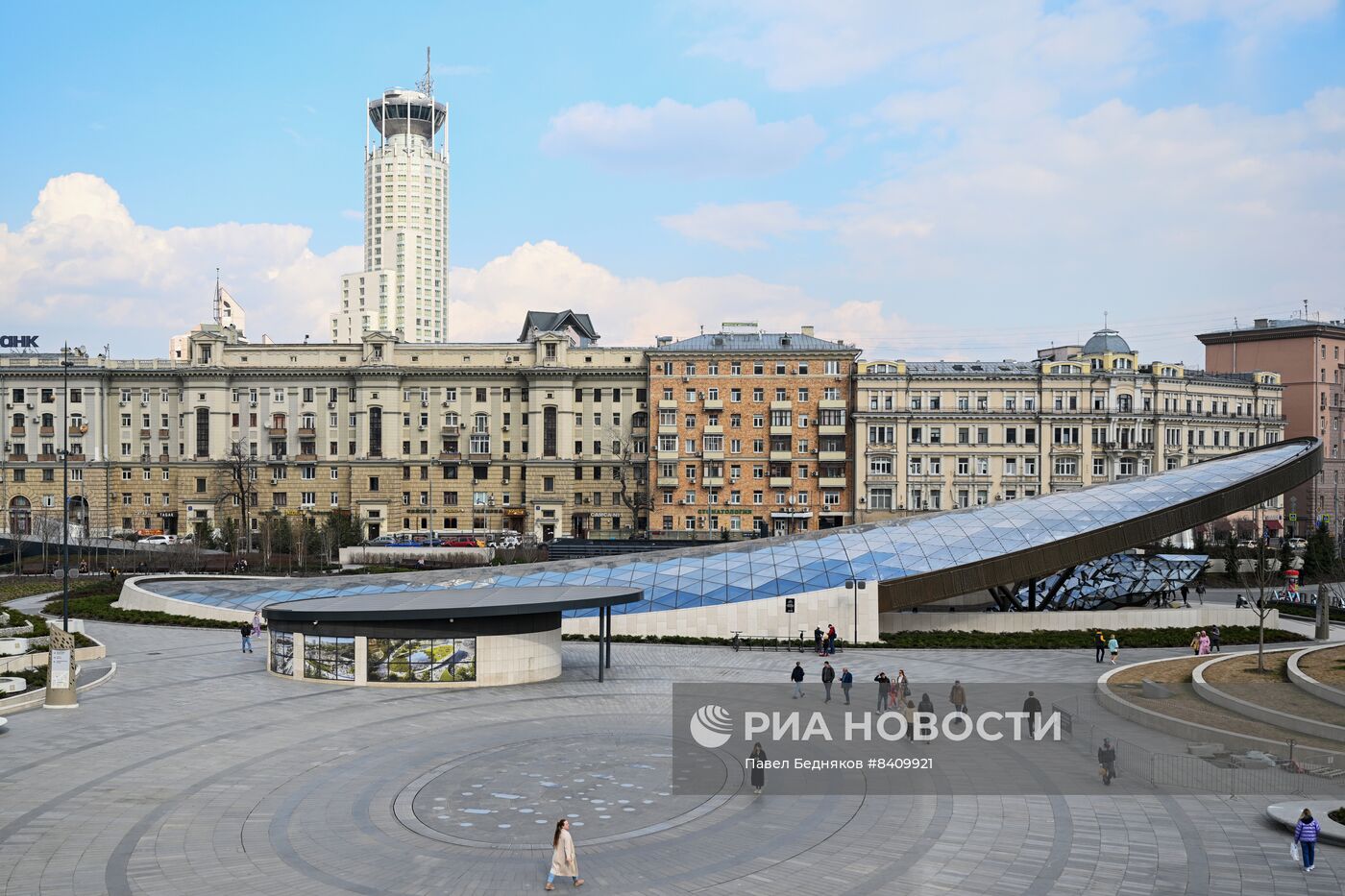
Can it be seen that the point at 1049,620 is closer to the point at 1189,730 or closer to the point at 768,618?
the point at 768,618

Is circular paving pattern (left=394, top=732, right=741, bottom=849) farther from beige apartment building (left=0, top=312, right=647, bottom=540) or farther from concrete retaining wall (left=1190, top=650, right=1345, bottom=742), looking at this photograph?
beige apartment building (left=0, top=312, right=647, bottom=540)

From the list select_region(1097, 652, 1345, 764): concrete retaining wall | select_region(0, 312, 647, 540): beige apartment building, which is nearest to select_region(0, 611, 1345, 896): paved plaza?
select_region(1097, 652, 1345, 764): concrete retaining wall

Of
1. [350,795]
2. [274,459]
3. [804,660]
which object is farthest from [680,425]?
[350,795]

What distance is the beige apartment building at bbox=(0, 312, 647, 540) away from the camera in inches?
3954

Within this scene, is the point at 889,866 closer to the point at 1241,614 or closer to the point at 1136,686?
the point at 1136,686

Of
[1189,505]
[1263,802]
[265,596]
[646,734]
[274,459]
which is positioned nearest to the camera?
[1263,802]

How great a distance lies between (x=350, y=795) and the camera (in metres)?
21.6

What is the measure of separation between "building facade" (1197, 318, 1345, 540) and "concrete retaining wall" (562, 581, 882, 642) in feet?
277

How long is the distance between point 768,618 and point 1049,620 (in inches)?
468

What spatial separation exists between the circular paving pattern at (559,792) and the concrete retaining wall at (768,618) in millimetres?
17233

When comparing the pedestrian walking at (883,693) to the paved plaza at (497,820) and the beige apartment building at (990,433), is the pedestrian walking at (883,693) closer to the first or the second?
the paved plaza at (497,820)

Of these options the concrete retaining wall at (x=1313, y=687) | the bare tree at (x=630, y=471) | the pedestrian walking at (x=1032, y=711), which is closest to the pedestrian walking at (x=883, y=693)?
the pedestrian walking at (x=1032, y=711)

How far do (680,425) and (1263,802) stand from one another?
7613cm

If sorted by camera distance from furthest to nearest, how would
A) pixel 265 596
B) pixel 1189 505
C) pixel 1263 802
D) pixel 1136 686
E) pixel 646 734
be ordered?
pixel 265 596 → pixel 1189 505 → pixel 1136 686 → pixel 646 734 → pixel 1263 802
